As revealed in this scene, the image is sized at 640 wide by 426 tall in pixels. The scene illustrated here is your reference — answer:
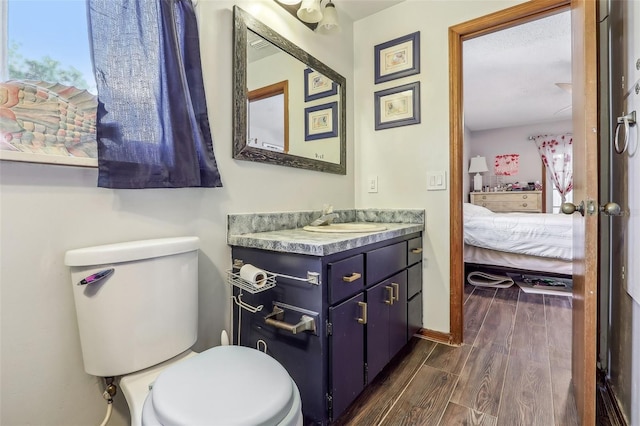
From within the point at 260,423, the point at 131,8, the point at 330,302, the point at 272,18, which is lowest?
the point at 260,423

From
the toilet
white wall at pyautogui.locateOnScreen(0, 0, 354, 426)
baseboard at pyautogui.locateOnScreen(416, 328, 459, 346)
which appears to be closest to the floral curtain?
baseboard at pyautogui.locateOnScreen(416, 328, 459, 346)

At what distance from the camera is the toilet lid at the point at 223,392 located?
66 cm

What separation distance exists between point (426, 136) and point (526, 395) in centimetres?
149

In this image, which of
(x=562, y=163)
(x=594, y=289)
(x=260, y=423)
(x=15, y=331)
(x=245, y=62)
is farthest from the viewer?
(x=562, y=163)

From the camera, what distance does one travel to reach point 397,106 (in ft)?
6.79

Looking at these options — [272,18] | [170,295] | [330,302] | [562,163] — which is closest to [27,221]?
[170,295]

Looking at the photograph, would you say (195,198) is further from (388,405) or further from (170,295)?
(388,405)

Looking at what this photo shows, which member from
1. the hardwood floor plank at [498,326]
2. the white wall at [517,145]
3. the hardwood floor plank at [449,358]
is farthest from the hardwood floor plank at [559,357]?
the white wall at [517,145]

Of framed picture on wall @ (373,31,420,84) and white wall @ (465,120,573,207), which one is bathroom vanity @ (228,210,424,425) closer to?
framed picture on wall @ (373,31,420,84)

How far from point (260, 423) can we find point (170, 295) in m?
0.53

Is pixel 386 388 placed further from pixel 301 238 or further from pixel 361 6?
pixel 361 6

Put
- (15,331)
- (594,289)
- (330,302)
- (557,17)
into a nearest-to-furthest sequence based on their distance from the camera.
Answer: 1. (15,331)
2. (594,289)
3. (330,302)
4. (557,17)

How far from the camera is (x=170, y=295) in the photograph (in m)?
0.99

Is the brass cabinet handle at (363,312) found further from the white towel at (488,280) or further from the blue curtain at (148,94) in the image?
the white towel at (488,280)
